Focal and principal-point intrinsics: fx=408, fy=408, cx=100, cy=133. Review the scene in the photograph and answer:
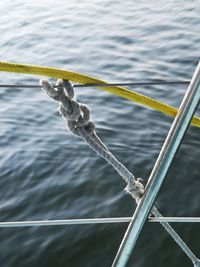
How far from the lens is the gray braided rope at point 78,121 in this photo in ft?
5.44

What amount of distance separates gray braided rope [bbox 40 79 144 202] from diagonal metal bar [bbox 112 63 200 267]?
36 cm

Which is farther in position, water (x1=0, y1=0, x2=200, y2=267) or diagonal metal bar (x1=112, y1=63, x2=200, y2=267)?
water (x1=0, y1=0, x2=200, y2=267)

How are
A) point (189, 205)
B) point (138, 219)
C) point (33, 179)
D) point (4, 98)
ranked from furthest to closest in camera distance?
point (4, 98)
point (33, 179)
point (189, 205)
point (138, 219)

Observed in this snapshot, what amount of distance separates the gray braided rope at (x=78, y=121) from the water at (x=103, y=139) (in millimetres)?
2442

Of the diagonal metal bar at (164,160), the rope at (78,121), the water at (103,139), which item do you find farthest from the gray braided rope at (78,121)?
the water at (103,139)

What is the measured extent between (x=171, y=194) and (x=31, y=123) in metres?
2.82

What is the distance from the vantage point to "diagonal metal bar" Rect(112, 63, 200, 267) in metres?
1.20

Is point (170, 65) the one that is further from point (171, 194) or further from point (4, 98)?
point (171, 194)

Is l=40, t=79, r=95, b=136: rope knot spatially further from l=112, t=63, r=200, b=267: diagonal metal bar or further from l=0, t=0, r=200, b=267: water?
l=0, t=0, r=200, b=267: water

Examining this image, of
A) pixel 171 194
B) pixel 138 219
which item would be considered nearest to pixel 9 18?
pixel 171 194

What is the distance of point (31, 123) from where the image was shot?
6.55 m

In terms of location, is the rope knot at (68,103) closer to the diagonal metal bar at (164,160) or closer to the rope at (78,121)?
the rope at (78,121)

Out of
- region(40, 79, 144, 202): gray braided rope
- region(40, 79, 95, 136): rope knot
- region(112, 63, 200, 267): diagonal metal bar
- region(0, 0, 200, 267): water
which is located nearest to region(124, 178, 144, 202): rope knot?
region(40, 79, 144, 202): gray braided rope

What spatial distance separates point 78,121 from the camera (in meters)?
1.73
